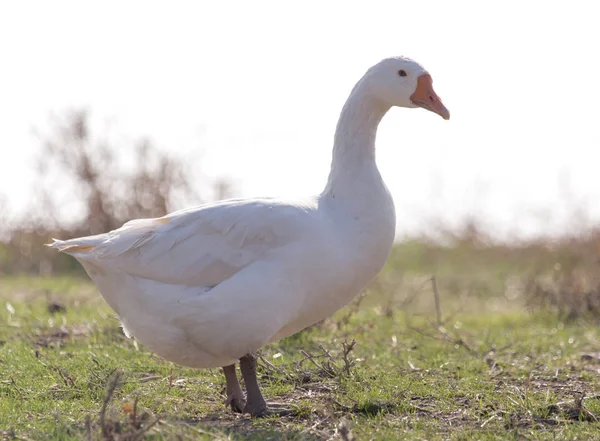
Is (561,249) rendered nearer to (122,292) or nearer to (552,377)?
(552,377)

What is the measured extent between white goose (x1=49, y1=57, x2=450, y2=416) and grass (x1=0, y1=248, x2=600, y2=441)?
38cm

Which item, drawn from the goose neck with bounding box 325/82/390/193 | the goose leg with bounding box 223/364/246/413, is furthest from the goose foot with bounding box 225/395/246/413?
the goose neck with bounding box 325/82/390/193

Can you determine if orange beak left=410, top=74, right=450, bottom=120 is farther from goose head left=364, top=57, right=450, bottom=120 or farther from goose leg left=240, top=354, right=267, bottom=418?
goose leg left=240, top=354, right=267, bottom=418

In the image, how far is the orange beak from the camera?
17.1 feet

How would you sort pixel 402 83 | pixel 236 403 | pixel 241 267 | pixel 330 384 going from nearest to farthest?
1. pixel 241 267
2. pixel 236 403
3. pixel 402 83
4. pixel 330 384

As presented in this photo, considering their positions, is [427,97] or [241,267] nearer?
[241,267]

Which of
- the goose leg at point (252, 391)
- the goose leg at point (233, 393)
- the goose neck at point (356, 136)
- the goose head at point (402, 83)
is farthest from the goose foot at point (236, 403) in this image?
the goose head at point (402, 83)

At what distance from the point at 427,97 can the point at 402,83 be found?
0.58 ft

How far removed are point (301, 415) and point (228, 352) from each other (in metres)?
0.52

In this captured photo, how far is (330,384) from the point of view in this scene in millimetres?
5375

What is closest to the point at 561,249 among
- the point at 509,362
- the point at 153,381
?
the point at 509,362

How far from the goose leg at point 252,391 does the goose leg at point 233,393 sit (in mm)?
116

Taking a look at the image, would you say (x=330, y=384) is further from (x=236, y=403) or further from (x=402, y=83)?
(x=402, y=83)

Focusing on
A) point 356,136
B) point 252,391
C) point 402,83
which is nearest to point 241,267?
point 252,391
